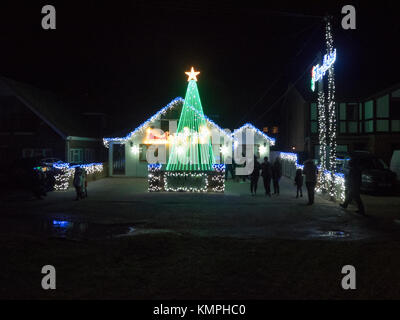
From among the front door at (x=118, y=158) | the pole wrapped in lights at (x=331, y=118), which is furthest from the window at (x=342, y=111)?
the front door at (x=118, y=158)

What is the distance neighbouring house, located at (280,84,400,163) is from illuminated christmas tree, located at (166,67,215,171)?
7910 mm

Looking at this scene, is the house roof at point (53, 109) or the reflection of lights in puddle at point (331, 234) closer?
the reflection of lights in puddle at point (331, 234)

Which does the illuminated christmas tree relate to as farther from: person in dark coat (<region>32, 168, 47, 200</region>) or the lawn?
the lawn

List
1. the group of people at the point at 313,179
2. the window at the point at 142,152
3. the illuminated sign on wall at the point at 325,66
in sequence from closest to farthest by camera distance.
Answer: the group of people at the point at 313,179, the illuminated sign on wall at the point at 325,66, the window at the point at 142,152

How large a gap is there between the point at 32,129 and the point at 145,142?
708cm

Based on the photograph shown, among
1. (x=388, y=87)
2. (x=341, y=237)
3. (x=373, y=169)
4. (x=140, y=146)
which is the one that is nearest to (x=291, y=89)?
(x=388, y=87)

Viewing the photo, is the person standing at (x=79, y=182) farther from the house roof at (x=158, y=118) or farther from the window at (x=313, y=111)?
the window at (x=313, y=111)

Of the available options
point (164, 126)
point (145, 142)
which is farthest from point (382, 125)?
point (145, 142)

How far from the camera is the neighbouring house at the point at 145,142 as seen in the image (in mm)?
28078

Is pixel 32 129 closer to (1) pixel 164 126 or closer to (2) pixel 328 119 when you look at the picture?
(1) pixel 164 126

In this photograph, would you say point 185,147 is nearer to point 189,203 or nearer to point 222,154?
point 189,203

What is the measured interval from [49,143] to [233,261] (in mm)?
21674

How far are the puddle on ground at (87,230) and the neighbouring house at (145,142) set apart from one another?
16.8 metres

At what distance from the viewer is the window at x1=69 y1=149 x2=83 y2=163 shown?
1053 inches
